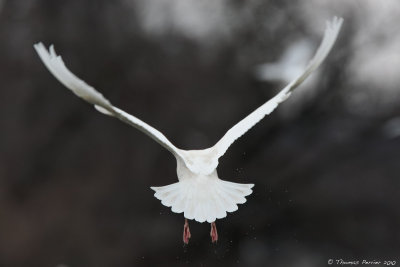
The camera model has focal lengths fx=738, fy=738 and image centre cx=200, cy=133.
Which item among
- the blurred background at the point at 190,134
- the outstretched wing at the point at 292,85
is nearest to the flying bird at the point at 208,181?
the outstretched wing at the point at 292,85

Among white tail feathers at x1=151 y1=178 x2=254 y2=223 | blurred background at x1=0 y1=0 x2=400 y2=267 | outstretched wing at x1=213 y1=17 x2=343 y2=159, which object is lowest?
white tail feathers at x1=151 y1=178 x2=254 y2=223

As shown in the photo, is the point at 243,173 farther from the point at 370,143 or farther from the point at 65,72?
the point at 65,72

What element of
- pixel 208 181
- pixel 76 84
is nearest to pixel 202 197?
pixel 208 181

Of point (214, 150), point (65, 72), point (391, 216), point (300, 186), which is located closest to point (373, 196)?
point (391, 216)

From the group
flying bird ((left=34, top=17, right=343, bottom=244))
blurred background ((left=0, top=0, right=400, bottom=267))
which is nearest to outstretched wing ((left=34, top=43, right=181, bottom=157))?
flying bird ((left=34, top=17, right=343, bottom=244))

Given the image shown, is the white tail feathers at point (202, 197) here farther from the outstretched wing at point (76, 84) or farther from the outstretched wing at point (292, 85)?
the outstretched wing at point (76, 84)

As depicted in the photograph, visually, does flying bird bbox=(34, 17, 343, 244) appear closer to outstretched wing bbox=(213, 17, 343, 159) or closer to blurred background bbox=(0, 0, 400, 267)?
outstretched wing bbox=(213, 17, 343, 159)
